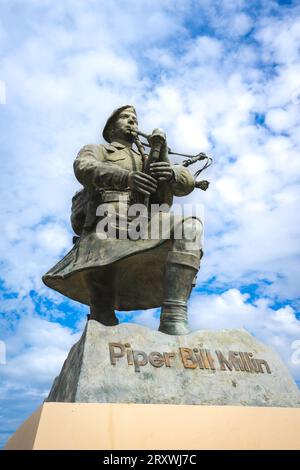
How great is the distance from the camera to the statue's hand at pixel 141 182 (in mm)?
4723

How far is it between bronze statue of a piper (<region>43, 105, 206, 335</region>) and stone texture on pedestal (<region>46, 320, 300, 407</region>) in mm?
→ 302

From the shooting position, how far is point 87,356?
3.67 metres

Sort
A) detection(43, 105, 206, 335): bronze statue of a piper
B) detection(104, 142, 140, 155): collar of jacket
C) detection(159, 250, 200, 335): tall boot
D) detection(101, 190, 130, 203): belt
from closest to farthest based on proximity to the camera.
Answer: detection(159, 250, 200, 335): tall boot
detection(43, 105, 206, 335): bronze statue of a piper
detection(101, 190, 130, 203): belt
detection(104, 142, 140, 155): collar of jacket

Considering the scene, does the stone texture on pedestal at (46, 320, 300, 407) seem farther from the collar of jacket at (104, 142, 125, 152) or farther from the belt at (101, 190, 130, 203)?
the collar of jacket at (104, 142, 125, 152)

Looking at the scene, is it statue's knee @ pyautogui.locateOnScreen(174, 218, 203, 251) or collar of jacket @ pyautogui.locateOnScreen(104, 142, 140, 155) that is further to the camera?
collar of jacket @ pyautogui.locateOnScreen(104, 142, 140, 155)

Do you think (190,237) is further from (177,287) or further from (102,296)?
(102,296)

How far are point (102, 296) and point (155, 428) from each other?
1804mm

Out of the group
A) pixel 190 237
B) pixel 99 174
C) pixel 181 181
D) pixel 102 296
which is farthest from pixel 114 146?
pixel 102 296

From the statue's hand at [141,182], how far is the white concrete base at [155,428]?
2.12 meters

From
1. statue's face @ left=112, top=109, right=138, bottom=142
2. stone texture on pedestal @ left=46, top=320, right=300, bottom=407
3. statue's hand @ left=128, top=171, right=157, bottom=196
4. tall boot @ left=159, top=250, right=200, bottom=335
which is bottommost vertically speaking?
stone texture on pedestal @ left=46, top=320, right=300, bottom=407

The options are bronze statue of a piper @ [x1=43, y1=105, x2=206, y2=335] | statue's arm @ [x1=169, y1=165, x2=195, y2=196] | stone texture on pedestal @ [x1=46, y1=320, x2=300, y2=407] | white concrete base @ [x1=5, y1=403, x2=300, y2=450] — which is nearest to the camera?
white concrete base @ [x1=5, y1=403, x2=300, y2=450]

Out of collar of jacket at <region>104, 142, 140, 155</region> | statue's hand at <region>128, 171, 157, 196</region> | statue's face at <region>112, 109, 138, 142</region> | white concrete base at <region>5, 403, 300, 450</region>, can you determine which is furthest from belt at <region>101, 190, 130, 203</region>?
white concrete base at <region>5, 403, 300, 450</region>

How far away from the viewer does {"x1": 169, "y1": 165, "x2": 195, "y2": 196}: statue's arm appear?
16.2 feet
